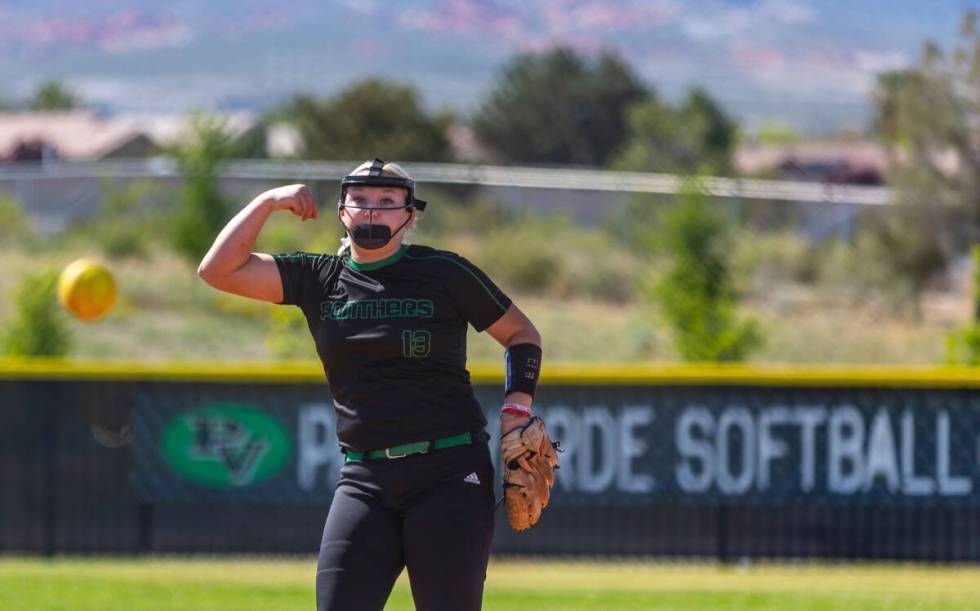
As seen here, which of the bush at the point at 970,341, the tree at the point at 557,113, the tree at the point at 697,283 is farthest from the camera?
the tree at the point at 557,113

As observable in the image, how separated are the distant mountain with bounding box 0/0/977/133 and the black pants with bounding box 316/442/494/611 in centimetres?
13594

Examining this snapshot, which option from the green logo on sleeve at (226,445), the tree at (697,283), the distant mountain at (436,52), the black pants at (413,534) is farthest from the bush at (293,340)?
the distant mountain at (436,52)

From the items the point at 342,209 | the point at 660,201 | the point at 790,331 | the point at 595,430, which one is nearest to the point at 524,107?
the point at 660,201

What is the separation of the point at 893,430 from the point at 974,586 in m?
1.54

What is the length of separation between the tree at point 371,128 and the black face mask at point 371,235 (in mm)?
44923

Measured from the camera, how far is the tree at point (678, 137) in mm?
48531

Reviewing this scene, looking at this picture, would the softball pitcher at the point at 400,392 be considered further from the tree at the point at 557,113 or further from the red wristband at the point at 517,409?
the tree at the point at 557,113

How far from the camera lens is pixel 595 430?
13.8 metres

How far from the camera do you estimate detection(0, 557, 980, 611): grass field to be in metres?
10.8

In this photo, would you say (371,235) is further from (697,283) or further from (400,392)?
(697,283)

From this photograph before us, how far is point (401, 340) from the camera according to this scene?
197 inches

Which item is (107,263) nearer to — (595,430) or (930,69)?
(930,69)

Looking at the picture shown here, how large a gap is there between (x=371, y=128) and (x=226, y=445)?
38.2 meters

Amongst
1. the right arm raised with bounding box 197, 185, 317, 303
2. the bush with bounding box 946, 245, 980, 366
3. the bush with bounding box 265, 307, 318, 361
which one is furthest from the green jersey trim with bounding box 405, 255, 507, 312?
the bush with bounding box 265, 307, 318, 361
